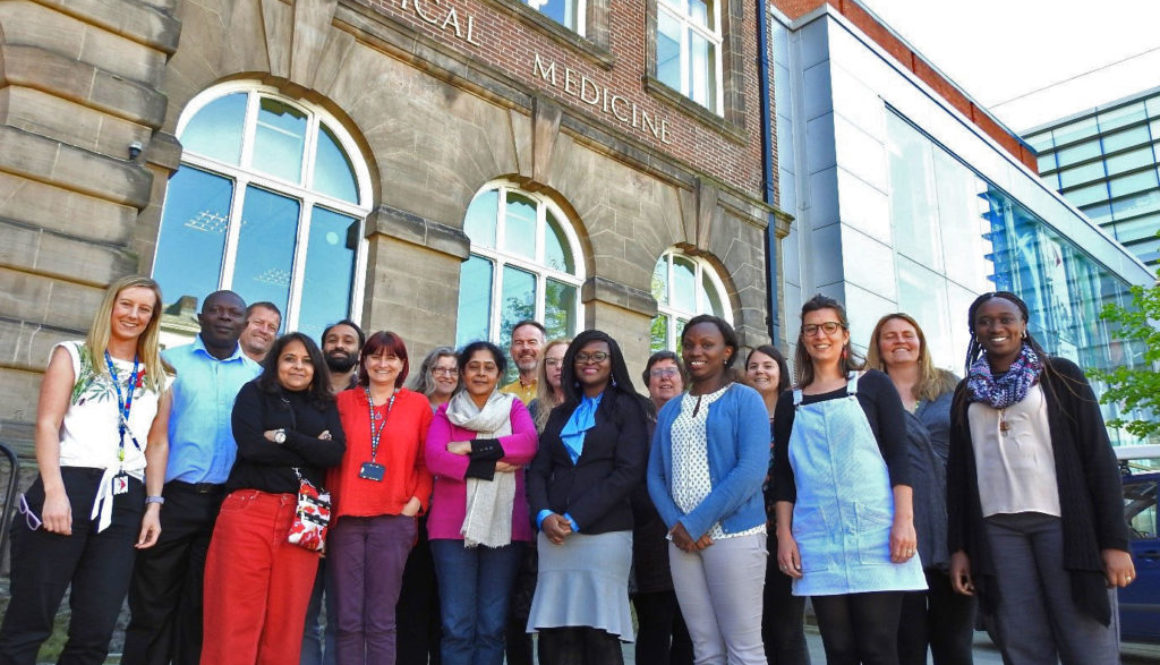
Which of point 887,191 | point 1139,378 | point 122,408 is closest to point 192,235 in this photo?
point 122,408

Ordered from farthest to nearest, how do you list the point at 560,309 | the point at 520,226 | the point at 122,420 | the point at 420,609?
the point at 560,309 < the point at 520,226 < the point at 420,609 < the point at 122,420

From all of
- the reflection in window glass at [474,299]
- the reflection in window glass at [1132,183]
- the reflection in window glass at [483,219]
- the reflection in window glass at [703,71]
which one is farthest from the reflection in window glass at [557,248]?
the reflection in window glass at [1132,183]

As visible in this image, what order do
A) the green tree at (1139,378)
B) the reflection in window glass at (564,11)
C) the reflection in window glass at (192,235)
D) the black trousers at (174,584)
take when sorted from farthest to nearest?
the green tree at (1139,378) < the reflection in window glass at (564,11) < the reflection in window glass at (192,235) < the black trousers at (174,584)

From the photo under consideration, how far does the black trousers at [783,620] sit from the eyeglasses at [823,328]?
50.0 inches

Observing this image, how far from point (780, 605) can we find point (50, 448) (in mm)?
3459

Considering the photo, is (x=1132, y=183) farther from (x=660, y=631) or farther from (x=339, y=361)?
(x=339, y=361)

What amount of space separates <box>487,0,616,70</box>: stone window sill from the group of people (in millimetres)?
A: 6164

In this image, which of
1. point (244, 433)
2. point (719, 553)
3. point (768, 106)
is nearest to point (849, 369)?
point (719, 553)

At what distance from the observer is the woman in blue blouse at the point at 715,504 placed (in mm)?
3553

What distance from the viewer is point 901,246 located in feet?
48.2

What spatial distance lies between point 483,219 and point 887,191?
8.51 m

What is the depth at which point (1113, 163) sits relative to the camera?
57406 mm

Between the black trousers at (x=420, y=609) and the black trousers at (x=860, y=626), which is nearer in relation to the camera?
the black trousers at (x=860, y=626)

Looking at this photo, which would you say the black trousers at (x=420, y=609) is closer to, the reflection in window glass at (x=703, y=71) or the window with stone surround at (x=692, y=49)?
the window with stone surround at (x=692, y=49)
